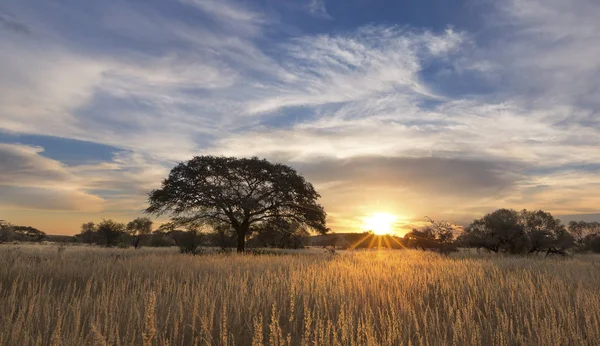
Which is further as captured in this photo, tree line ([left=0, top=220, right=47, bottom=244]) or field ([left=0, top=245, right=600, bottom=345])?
tree line ([left=0, top=220, right=47, bottom=244])

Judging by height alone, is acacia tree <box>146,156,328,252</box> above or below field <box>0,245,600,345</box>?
above

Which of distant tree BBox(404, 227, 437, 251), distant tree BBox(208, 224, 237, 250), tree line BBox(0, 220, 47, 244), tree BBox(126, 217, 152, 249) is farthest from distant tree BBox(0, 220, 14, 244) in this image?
distant tree BBox(404, 227, 437, 251)

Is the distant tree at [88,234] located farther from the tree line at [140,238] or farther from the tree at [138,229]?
the tree at [138,229]

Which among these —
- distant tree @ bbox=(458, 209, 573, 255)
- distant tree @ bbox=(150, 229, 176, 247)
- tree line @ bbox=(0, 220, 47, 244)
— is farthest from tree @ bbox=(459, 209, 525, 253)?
tree line @ bbox=(0, 220, 47, 244)

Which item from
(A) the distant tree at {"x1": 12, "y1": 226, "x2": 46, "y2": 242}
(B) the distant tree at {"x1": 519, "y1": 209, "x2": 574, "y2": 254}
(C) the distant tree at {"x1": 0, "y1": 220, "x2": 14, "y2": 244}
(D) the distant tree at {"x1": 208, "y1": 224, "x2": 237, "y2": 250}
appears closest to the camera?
(B) the distant tree at {"x1": 519, "y1": 209, "x2": 574, "y2": 254}

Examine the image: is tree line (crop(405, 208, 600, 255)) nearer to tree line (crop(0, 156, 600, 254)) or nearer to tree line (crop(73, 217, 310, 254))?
tree line (crop(0, 156, 600, 254))

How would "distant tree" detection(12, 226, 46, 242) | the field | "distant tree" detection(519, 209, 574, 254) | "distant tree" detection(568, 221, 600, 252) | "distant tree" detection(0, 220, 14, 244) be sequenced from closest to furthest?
the field → "distant tree" detection(519, 209, 574, 254) → "distant tree" detection(568, 221, 600, 252) → "distant tree" detection(0, 220, 14, 244) → "distant tree" detection(12, 226, 46, 242)

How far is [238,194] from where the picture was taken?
26.9 metres

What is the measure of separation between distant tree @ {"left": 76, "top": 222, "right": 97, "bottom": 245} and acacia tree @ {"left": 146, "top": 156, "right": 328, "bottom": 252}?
56.8 metres

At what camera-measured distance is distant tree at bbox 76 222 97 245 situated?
7562 centimetres

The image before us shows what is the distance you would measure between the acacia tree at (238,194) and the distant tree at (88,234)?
5681 centimetres

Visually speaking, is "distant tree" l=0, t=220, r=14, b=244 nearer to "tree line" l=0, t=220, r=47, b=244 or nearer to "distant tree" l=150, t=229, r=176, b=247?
"tree line" l=0, t=220, r=47, b=244

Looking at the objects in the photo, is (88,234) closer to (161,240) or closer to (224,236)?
(161,240)

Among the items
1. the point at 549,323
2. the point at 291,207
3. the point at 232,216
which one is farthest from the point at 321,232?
the point at 549,323
